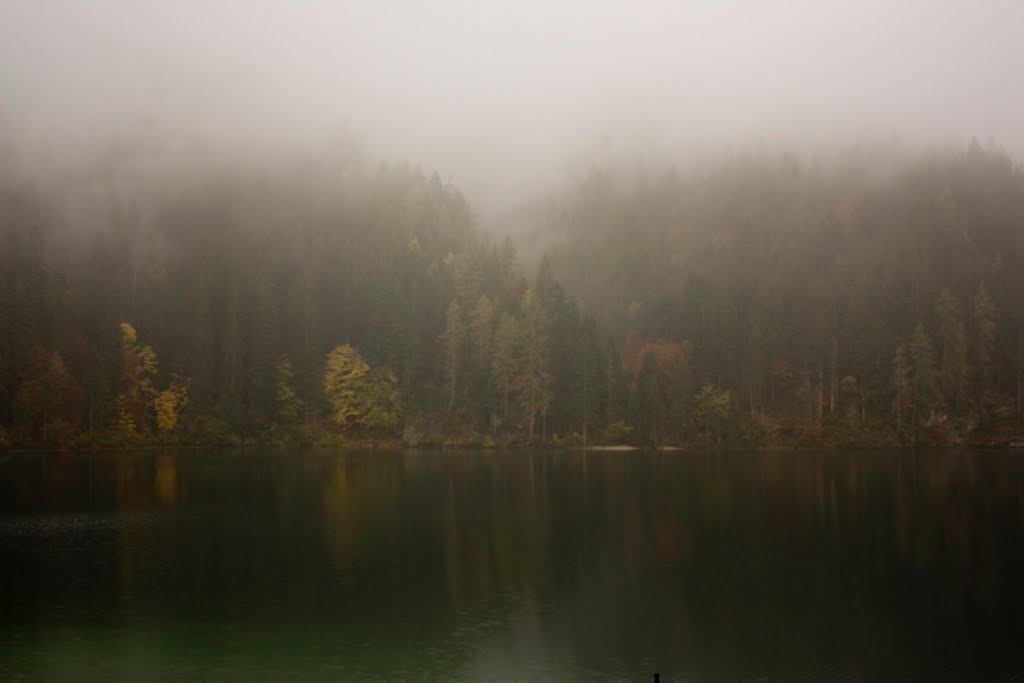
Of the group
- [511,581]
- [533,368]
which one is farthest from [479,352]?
[511,581]

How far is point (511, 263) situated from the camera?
159m

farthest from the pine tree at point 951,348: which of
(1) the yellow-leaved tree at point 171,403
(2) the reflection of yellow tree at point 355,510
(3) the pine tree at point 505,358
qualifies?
(1) the yellow-leaved tree at point 171,403

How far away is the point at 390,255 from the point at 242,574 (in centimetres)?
12882

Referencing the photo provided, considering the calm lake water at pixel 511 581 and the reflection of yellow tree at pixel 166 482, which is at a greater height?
the reflection of yellow tree at pixel 166 482

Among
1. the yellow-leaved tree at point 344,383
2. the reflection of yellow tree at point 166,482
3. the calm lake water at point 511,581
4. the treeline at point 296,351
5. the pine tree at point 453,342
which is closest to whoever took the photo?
the calm lake water at point 511,581

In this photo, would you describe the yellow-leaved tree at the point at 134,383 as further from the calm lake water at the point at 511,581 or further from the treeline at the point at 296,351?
the calm lake water at the point at 511,581

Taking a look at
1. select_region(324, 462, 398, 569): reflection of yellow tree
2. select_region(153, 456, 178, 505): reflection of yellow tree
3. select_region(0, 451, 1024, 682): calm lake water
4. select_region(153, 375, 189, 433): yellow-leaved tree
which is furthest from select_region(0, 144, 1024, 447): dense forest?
select_region(0, 451, 1024, 682): calm lake water

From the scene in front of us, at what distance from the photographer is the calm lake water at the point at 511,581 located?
89.3ft

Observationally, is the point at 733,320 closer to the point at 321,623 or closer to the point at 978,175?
the point at 978,175

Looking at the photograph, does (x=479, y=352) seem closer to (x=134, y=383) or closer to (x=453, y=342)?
(x=453, y=342)

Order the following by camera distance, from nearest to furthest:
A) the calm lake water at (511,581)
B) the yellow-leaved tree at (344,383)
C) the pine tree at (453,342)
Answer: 1. the calm lake water at (511,581)
2. the yellow-leaved tree at (344,383)
3. the pine tree at (453,342)

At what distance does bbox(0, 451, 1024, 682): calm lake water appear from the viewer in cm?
2722

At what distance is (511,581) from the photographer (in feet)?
126

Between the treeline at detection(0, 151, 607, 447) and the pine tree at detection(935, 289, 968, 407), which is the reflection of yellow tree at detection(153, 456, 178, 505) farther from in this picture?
the pine tree at detection(935, 289, 968, 407)
